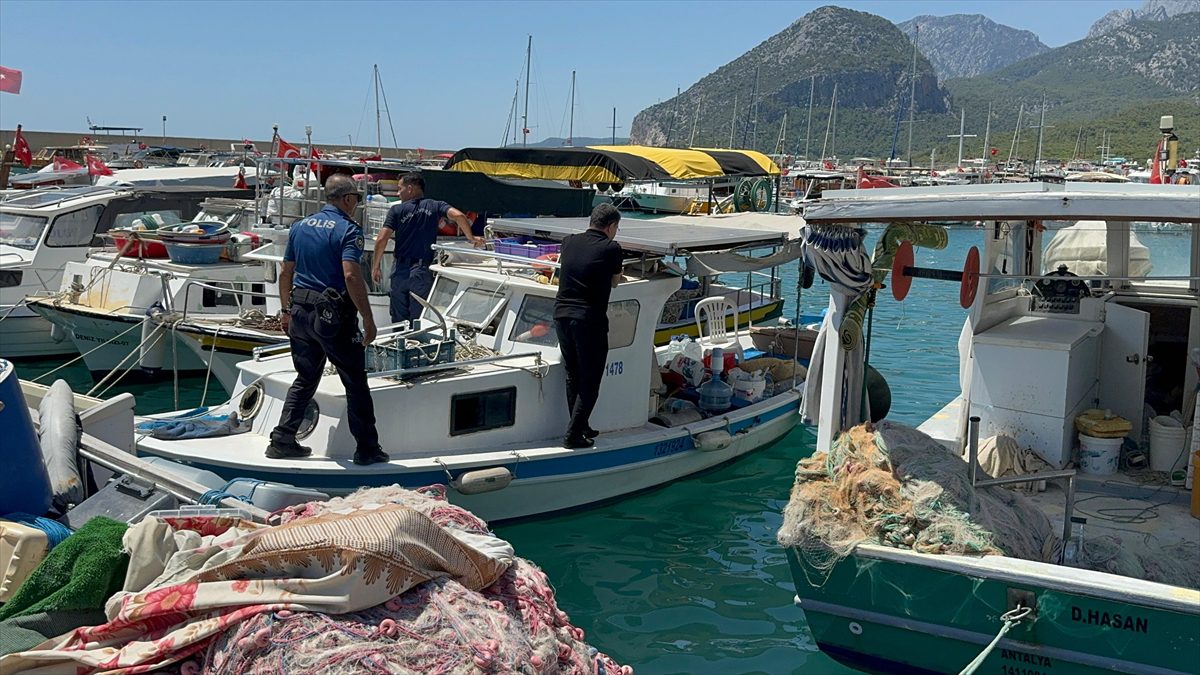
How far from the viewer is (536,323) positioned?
9.61 meters

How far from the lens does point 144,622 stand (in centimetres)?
375

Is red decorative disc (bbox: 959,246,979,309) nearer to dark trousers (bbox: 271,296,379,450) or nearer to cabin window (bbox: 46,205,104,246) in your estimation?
dark trousers (bbox: 271,296,379,450)

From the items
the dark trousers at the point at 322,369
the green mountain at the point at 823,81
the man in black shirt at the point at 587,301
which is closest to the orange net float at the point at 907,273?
the man in black shirt at the point at 587,301

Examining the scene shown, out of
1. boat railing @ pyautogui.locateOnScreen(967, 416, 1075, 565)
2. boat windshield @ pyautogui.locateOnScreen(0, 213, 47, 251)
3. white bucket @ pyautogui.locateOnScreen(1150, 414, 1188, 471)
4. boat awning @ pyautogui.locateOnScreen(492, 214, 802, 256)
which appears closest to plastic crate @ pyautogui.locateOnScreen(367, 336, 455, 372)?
boat awning @ pyautogui.locateOnScreen(492, 214, 802, 256)

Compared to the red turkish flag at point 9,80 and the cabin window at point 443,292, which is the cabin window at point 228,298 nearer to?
the red turkish flag at point 9,80

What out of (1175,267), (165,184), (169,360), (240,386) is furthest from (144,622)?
(165,184)

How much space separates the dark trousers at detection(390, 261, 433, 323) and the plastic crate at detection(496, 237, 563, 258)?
1.07 m

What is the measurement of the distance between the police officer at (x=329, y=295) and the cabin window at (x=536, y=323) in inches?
78.2

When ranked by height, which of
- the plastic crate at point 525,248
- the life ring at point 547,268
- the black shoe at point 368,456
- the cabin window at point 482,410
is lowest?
the black shoe at point 368,456

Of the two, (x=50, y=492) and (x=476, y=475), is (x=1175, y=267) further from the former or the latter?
(x=50, y=492)

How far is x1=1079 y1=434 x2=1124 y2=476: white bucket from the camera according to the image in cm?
719

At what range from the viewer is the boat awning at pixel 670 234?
9.55 m

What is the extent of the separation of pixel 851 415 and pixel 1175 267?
12.0 feet

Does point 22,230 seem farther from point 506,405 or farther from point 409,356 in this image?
point 506,405
